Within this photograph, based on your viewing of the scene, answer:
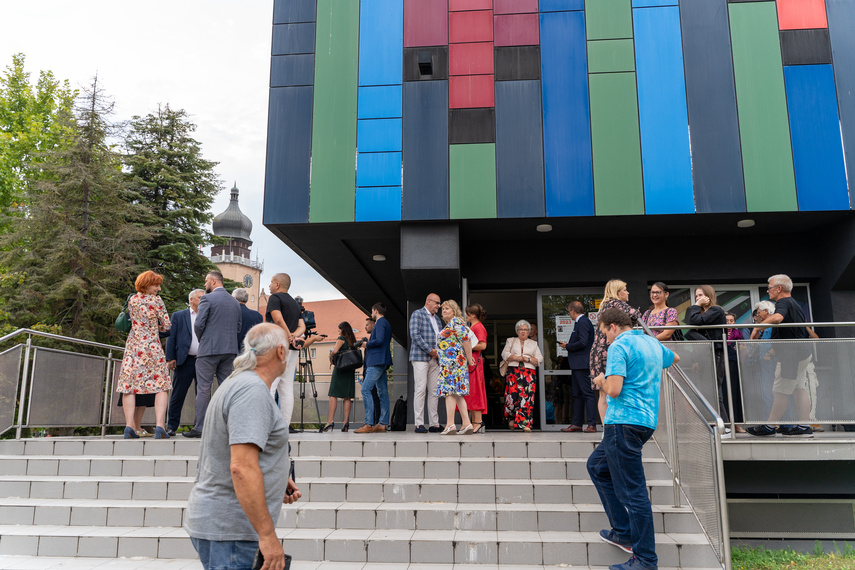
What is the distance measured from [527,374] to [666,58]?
207 inches

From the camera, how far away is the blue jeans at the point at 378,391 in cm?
887

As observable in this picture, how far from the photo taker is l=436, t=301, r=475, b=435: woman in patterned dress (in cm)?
791

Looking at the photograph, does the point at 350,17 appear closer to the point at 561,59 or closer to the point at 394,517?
the point at 561,59

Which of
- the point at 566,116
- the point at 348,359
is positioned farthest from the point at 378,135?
the point at 348,359

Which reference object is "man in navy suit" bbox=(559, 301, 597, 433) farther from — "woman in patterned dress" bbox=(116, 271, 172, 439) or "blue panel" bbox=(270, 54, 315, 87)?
"blue panel" bbox=(270, 54, 315, 87)

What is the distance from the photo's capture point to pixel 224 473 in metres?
2.62

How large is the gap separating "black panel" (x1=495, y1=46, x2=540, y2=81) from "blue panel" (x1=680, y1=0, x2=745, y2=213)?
224 centimetres

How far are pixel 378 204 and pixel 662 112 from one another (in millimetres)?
4486

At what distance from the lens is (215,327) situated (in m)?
7.57

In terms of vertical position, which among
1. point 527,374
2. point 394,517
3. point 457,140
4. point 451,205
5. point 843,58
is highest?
point 843,58

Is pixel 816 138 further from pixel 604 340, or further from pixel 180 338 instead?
pixel 180 338

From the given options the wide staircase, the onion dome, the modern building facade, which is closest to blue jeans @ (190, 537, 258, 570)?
the wide staircase

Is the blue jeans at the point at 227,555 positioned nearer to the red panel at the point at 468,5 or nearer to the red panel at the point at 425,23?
the red panel at the point at 425,23

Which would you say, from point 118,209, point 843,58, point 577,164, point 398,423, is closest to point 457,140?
point 577,164
